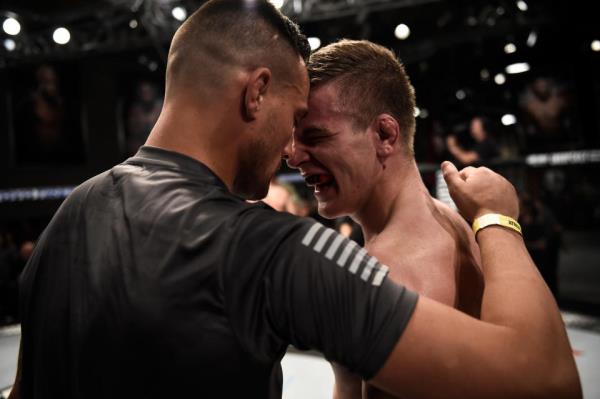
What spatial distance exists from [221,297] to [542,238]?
556 cm

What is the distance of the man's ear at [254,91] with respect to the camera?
91cm

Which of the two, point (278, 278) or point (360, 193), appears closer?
point (278, 278)

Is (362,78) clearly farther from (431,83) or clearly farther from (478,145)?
(431,83)

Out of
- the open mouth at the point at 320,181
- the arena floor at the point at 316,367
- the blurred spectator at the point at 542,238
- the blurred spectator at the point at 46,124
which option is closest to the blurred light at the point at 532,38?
the blurred spectator at the point at 542,238

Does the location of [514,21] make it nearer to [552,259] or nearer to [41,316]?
[552,259]

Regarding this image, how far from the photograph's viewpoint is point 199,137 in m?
0.90

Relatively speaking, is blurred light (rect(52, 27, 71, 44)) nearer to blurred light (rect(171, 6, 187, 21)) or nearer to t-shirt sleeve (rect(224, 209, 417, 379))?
blurred light (rect(171, 6, 187, 21))

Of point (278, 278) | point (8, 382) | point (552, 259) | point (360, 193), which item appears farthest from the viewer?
point (552, 259)

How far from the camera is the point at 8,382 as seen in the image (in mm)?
3020

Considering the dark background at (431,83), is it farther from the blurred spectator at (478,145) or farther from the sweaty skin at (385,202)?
the sweaty skin at (385,202)

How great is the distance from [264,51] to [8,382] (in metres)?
2.96

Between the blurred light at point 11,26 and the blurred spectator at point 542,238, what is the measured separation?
575cm

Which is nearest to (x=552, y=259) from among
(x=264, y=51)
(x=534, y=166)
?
(x=534, y=166)

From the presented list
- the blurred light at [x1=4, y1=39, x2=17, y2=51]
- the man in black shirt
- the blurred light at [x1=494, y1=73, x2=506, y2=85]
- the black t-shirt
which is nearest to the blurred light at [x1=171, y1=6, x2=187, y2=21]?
the blurred light at [x1=4, y1=39, x2=17, y2=51]
